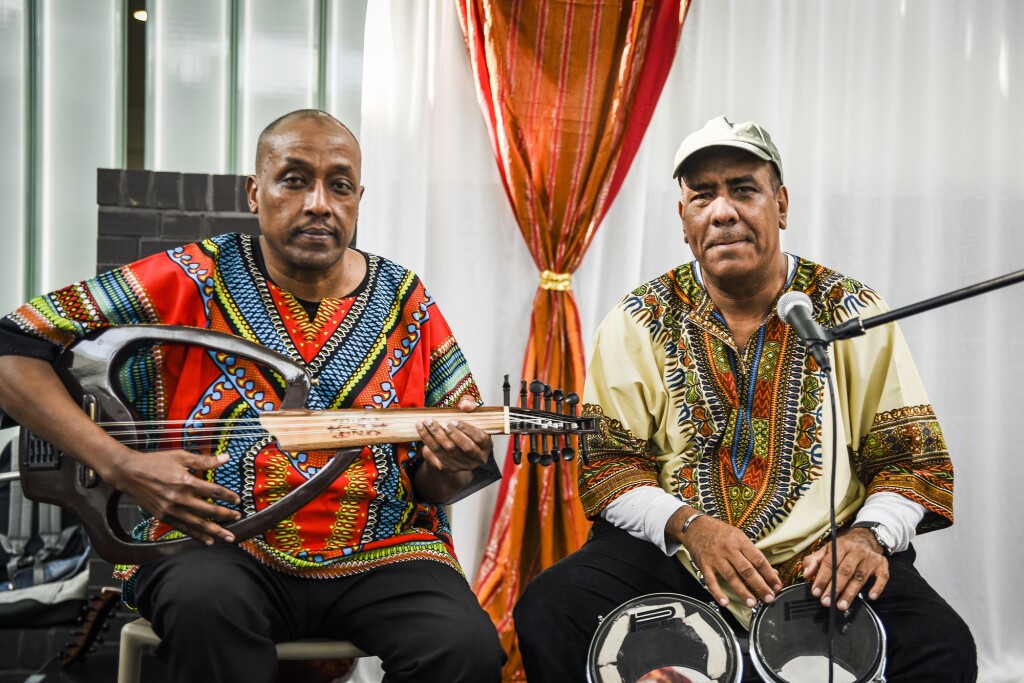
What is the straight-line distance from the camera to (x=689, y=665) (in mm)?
1902

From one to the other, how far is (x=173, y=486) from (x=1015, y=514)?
3.16m

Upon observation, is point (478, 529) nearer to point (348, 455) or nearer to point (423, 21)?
point (348, 455)

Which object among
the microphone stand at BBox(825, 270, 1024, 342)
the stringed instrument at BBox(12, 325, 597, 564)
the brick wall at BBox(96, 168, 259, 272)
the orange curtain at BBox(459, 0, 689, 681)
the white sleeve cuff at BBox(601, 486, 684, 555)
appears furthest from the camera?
the orange curtain at BBox(459, 0, 689, 681)

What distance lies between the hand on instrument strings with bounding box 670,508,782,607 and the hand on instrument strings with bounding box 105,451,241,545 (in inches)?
40.0

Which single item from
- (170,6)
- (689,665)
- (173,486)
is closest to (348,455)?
(173,486)

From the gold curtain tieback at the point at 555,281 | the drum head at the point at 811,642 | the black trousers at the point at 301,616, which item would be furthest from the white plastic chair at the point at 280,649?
the gold curtain tieback at the point at 555,281

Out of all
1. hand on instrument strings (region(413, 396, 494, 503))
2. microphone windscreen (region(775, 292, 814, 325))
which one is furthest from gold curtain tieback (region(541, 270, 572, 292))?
microphone windscreen (region(775, 292, 814, 325))

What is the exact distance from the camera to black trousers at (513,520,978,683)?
6.29 feet

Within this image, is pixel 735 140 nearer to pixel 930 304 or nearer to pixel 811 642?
pixel 930 304

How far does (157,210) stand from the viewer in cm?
311

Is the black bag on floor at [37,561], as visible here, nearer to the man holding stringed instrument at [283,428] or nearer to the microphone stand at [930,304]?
the man holding stringed instrument at [283,428]

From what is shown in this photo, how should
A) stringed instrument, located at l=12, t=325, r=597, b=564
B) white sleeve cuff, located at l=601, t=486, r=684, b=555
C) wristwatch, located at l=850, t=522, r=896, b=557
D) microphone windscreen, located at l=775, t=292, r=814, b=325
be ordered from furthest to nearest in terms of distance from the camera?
white sleeve cuff, located at l=601, t=486, r=684, b=555
wristwatch, located at l=850, t=522, r=896, b=557
stringed instrument, located at l=12, t=325, r=597, b=564
microphone windscreen, located at l=775, t=292, r=814, b=325

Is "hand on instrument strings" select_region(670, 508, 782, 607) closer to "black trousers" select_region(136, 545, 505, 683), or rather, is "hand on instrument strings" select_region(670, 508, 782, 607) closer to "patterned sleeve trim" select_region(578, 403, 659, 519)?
"patterned sleeve trim" select_region(578, 403, 659, 519)

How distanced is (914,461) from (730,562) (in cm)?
54
